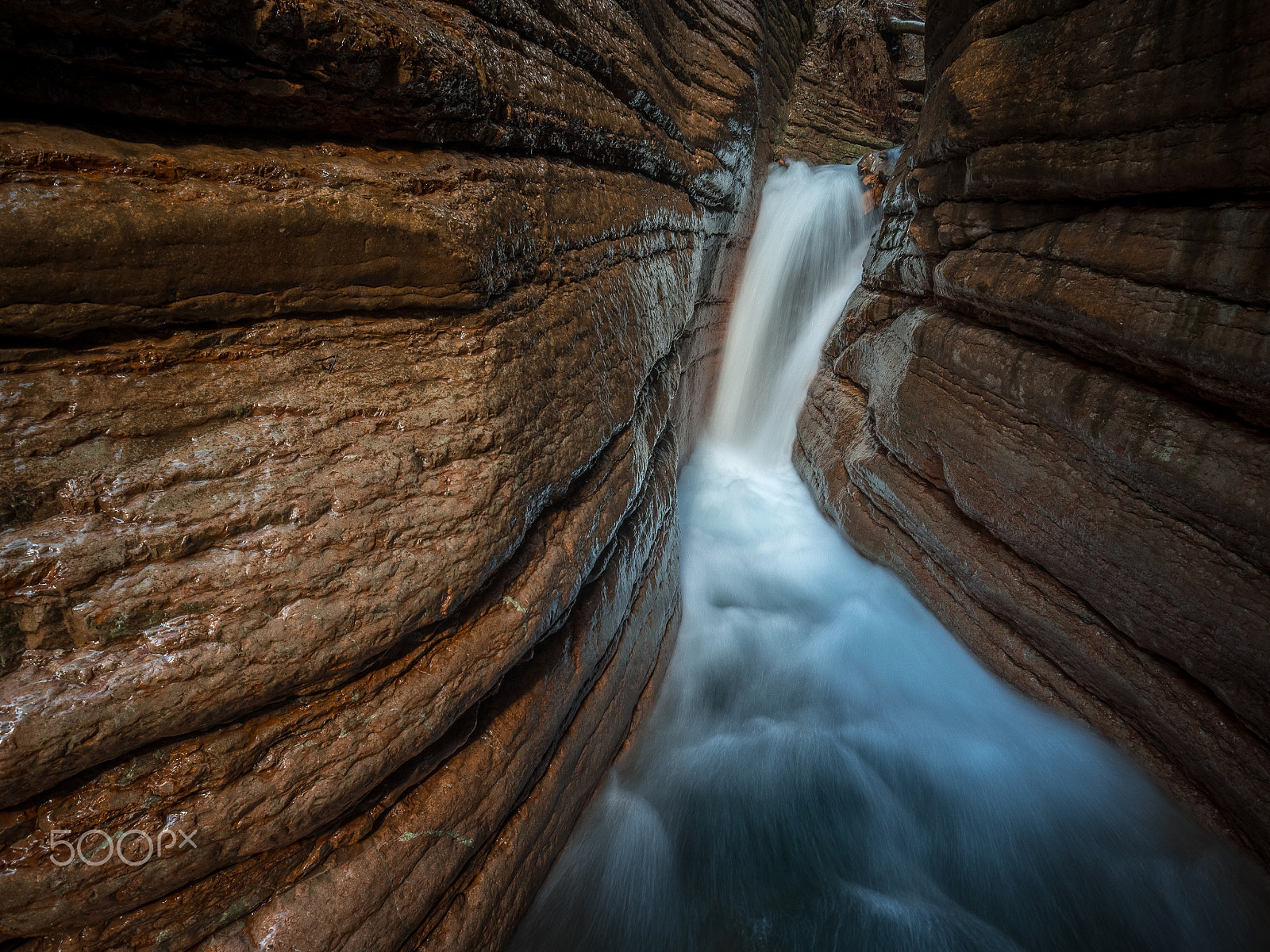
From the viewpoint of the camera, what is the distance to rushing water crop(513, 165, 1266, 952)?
3.04 meters

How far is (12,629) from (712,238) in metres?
6.50

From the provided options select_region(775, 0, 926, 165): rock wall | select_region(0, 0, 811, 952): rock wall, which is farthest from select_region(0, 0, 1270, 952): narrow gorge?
select_region(775, 0, 926, 165): rock wall

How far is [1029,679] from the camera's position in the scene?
4051 millimetres

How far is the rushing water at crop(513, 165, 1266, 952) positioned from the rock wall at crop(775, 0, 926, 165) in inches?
424

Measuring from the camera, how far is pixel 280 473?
1799 millimetres

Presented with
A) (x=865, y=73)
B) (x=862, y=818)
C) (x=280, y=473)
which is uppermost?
(x=865, y=73)

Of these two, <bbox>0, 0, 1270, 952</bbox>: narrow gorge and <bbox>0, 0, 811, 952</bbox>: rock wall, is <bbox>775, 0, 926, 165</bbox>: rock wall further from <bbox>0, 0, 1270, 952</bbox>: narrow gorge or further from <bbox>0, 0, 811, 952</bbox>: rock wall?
<bbox>0, 0, 811, 952</bbox>: rock wall

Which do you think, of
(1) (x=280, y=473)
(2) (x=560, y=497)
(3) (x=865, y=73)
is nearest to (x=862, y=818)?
(2) (x=560, y=497)

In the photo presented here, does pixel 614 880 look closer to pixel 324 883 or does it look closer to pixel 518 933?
pixel 518 933

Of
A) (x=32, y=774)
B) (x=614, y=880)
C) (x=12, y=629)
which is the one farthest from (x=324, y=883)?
(x=614, y=880)

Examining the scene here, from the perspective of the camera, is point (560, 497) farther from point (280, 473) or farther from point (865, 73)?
point (865, 73)

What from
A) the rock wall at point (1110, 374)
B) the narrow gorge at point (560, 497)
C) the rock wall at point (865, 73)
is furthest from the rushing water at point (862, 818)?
the rock wall at point (865, 73)

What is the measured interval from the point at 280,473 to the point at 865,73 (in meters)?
14.8

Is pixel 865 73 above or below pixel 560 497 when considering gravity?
above
